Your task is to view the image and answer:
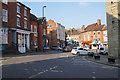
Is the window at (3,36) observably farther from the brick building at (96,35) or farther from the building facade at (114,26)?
the brick building at (96,35)

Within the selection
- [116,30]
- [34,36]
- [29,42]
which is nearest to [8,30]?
[29,42]

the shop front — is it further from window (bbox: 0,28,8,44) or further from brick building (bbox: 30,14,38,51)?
window (bbox: 0,28,8,44)

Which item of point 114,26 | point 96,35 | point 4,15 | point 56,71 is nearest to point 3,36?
point 4,15

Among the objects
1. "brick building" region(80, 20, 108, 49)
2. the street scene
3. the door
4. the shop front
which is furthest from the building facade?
"brick building" region(80, 20, 108, 49)

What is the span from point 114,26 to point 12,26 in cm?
1828

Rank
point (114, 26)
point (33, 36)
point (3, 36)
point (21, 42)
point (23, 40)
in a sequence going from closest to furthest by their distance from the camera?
point (114, 26) → point (3, 36) → point (21, 42) → point (23, 40) → point (33, 36)

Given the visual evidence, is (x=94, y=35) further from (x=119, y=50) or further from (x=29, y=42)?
(x=119, y=50)

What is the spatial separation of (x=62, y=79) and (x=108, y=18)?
15941 mm

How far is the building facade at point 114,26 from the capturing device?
20750 mm

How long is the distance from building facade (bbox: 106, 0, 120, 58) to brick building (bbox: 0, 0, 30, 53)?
16771 millimetres

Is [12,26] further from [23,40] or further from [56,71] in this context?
[56,71]

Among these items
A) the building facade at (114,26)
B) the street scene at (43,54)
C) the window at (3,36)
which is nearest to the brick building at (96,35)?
the street scene at (43,54)

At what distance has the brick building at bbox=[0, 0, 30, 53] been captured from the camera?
92.5 ft

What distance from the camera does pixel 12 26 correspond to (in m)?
30.3
